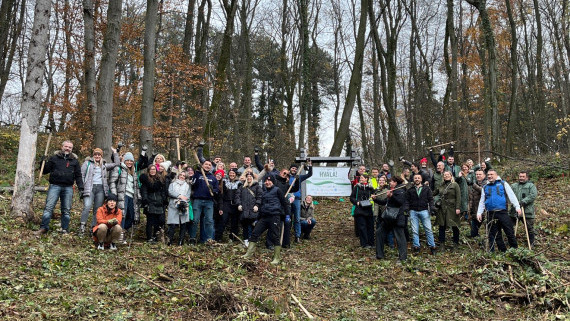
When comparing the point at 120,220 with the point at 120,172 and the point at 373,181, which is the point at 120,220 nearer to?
the point at 120,172

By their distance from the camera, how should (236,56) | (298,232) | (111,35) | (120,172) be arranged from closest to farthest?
(120,172) < (111,35) < (298,232) < (236,56)

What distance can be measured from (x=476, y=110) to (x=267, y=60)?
16960mm

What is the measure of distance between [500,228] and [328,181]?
6.29 m

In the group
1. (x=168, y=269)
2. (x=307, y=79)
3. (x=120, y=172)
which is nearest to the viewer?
(x=168, y=269)

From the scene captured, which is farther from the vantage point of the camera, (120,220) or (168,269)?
(120,220)

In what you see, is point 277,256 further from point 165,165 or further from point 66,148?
point 66,148

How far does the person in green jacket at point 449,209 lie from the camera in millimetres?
9742

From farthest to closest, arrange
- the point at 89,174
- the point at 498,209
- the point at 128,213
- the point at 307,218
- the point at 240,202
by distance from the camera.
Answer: the point at 307,218, the point at 240,202, the point at 128,213, the point at 498,209, the point at 89,174

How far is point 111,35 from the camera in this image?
995 cm

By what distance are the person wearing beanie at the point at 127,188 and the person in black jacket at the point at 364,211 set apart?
5.03 m

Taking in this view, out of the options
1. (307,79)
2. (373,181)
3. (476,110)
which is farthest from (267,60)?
(373,181)

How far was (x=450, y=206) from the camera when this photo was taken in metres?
9.77

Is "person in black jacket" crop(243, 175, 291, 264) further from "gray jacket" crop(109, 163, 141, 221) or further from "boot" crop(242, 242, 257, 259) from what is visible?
"gray jacket" crop(109, 163, 141, 221)

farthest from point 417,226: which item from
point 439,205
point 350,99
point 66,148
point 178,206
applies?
point 350,99
